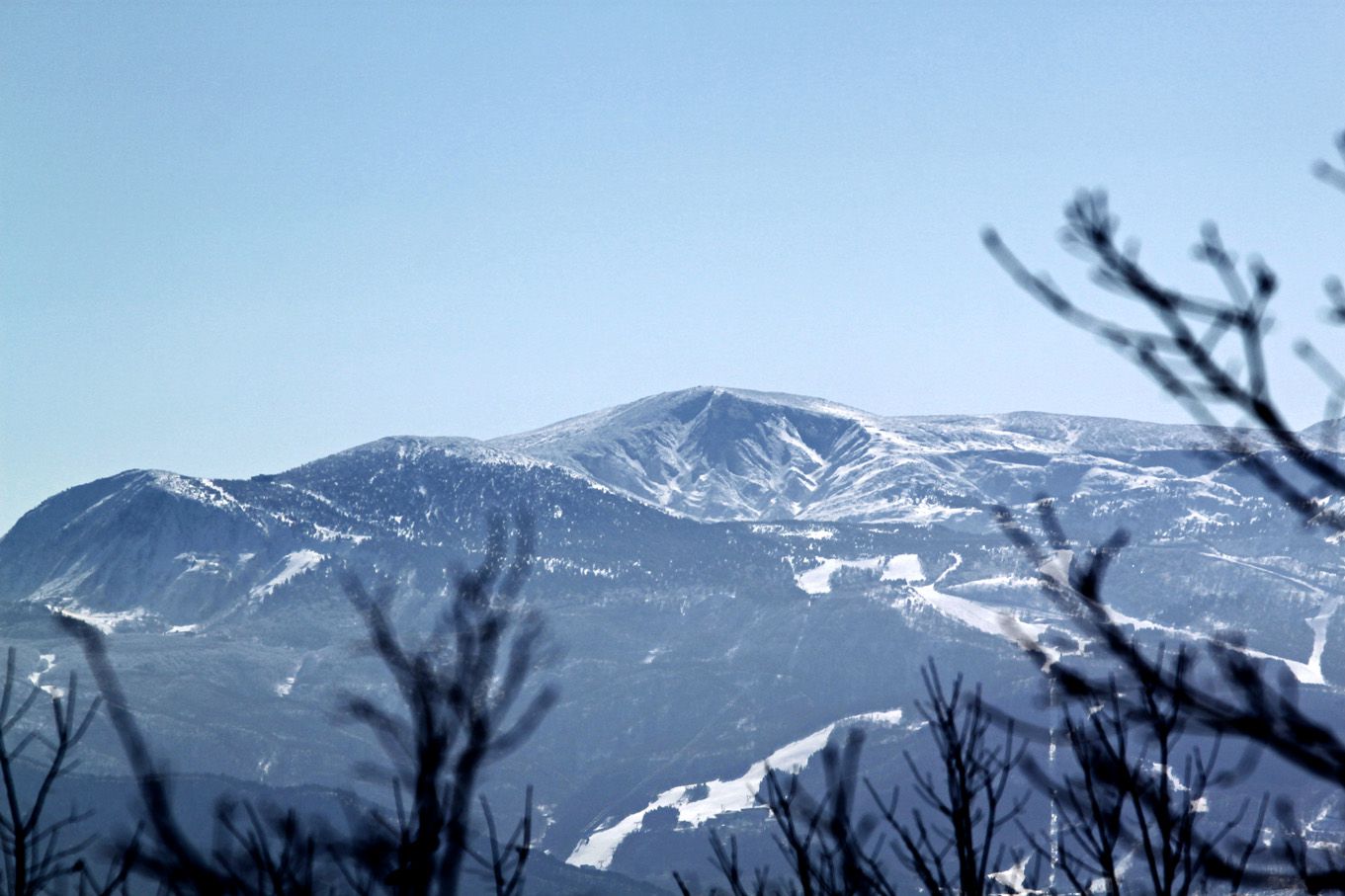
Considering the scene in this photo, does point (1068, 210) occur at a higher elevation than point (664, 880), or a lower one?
higher

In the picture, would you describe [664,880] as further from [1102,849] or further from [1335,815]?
[1102,849]

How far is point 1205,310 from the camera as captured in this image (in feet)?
14.9

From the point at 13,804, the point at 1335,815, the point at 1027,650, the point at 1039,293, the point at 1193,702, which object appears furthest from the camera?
the point at 1335,815

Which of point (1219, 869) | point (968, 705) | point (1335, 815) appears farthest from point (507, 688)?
point (1335, 815)

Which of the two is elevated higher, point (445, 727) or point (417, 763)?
point (445, 727)

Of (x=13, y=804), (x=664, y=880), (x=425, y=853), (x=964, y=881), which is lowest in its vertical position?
(x=664, y=880)

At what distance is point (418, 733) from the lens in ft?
27.4

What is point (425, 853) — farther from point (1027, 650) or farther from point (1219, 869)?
point (1219, 869)

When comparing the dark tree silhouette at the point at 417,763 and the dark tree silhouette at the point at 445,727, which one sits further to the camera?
the dark tree silhouette at the point at 445,727

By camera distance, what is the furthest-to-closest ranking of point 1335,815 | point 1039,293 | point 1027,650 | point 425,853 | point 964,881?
1. point 1335,815
2. point 964,881
3. point 425,853
4. point 1027,650
5. point 1039,293

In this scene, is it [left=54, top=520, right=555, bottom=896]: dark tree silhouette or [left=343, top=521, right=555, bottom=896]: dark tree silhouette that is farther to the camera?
[left=343, top=521, right=555, bottom=896]: dark tree silhouette

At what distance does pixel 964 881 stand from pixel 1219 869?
242 inches

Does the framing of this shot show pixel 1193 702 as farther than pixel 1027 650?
No

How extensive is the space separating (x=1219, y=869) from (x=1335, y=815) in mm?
182897
